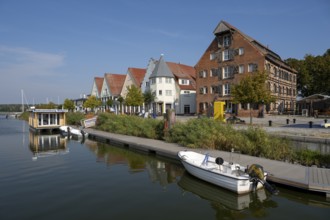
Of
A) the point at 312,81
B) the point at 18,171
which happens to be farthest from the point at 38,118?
the point at 312,81

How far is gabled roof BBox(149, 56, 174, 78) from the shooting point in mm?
50094

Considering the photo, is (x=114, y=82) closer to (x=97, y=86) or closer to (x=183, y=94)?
(x=97, y=86)

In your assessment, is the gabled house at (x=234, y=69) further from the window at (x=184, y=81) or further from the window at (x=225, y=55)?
the window at (x=184, y=81)

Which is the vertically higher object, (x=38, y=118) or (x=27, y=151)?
(x=38, y=118)

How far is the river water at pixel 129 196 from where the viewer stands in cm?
860

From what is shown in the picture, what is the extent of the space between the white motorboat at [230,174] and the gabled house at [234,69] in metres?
27.4

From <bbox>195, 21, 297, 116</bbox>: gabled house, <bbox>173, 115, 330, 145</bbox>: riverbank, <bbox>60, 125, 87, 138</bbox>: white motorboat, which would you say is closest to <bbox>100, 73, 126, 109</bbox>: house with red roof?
<bbox>195, 21, 297, 116</bbox>: gabled house

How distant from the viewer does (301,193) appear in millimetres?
9656

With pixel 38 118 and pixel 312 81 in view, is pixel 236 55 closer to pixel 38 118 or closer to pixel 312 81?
pixel 312 81

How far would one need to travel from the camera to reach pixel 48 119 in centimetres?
3466

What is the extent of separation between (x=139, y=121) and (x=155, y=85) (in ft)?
86.2

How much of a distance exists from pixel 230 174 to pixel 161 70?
41.6 meters

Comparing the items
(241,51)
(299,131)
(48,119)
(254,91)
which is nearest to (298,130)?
(299,131)

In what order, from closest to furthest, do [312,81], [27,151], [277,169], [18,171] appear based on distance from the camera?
[277,169] < [18,171] < [27,151] < [312,81]
